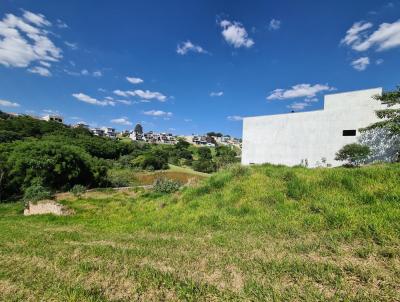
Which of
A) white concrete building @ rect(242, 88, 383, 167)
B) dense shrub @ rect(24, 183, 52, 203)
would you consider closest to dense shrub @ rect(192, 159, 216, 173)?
white concrete building @ rect(242, 88, 383, 167)

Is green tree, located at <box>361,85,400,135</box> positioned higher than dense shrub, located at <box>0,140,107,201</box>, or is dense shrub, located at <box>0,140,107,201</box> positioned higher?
green tree, located at <box>361,85,400,135</box>

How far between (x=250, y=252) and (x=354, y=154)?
17.2 metres

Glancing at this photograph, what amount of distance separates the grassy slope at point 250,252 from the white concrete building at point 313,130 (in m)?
14.7

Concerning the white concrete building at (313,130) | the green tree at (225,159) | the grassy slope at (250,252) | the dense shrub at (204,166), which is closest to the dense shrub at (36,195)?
the grassy slope at (250,252)

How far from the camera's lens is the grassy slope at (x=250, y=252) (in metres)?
3.07

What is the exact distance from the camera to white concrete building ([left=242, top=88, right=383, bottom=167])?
1911cm

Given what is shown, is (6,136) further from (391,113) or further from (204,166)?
(391,113)

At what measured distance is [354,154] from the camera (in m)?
17.7

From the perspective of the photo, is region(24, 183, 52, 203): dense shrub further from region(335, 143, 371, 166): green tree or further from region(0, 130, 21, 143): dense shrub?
region(0, 130, 21, 143): dense shrub

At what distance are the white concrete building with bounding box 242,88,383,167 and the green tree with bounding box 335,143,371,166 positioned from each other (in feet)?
4.28

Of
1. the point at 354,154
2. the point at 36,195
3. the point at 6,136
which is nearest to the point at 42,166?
the point at 36,195

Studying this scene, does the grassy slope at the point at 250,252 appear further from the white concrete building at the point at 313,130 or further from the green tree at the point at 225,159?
the green tree at the point at 225,159

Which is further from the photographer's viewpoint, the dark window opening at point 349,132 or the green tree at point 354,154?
the dark window opening at point 349,132

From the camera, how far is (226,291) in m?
3.06
